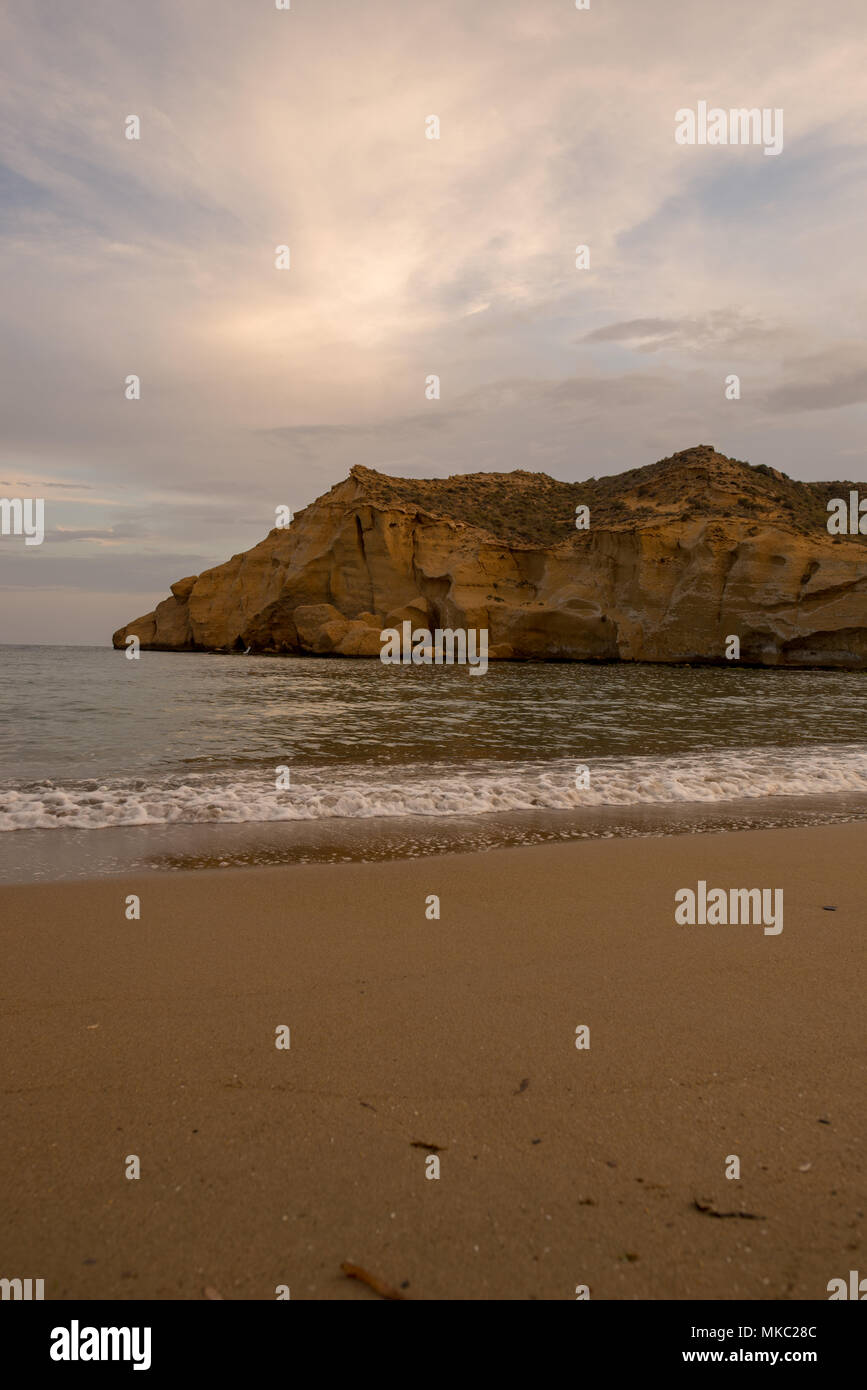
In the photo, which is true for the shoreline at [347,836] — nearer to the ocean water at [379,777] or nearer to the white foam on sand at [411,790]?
the ocean water at [379,777]

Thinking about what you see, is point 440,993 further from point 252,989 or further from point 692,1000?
point 692,1000

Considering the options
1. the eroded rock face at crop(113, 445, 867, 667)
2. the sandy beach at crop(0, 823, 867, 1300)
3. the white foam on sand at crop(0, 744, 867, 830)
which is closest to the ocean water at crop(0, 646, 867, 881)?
the white foam on sand at crop(0, 744, 867, 830)

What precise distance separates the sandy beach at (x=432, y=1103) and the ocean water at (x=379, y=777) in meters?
2.25

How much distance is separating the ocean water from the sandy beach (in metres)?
2.25

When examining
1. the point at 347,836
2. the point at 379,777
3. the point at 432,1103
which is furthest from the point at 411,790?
the point at 432,1103

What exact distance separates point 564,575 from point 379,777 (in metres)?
48.4

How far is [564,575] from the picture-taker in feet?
182

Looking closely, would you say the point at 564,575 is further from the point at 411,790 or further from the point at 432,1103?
the point at 432,1103

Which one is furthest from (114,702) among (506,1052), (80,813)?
(506,1052)

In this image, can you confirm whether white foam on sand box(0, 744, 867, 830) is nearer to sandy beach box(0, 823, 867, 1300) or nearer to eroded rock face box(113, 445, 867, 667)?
sandy beach box(0, 823, 867, 1300)

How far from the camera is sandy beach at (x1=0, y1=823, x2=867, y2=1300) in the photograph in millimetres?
1827

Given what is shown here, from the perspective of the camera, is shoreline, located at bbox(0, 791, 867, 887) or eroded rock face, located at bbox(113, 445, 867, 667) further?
eroded rock face, located at bbox(113, 445, 867, 667)

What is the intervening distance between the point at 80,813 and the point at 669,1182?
683 cm
